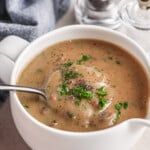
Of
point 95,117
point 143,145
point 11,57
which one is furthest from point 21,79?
point 143,145

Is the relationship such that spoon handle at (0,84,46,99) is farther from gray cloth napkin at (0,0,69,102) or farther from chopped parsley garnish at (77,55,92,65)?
gray cloth napkin at (0,0,69,102)

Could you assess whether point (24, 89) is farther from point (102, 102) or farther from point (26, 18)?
point (26, 18)

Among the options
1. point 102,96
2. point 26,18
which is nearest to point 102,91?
point 102,96

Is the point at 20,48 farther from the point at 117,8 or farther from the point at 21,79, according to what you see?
the point at 117,8

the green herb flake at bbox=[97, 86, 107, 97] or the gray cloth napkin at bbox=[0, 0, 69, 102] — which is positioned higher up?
the gray cloth napkin at bbox=[0, 0, 69, 102]

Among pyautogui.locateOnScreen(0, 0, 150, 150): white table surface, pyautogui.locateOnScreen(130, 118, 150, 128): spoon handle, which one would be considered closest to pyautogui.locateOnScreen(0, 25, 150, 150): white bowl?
pyautogui.locateOnScreen(130, 118, 150, 128): spoon handle

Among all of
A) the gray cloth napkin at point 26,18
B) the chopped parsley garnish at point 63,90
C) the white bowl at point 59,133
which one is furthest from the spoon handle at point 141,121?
the gray cloth napkin at point 26,18
